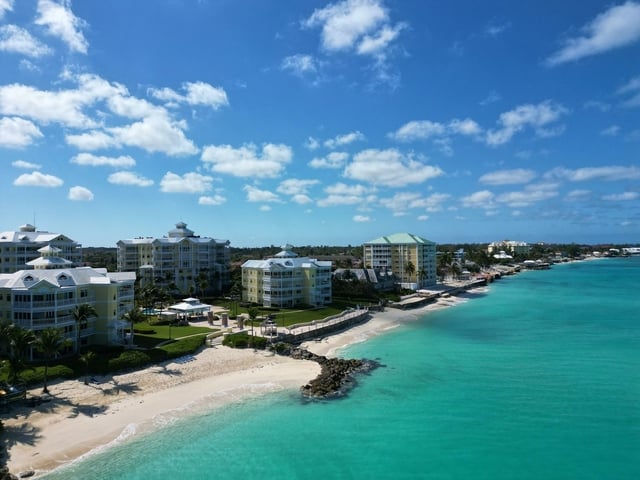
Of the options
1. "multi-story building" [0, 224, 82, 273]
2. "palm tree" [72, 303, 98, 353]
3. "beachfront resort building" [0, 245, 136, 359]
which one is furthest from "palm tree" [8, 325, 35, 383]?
"multi-story building" [0, 224, 82, 273]

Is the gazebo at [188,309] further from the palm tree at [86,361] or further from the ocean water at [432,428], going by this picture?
the ocean water at [432,428]

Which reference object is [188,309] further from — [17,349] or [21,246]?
[21,246]

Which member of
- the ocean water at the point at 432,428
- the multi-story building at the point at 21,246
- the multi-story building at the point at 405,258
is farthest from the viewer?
the multi-story building at the point at 405,258

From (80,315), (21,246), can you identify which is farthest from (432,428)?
(21,246)

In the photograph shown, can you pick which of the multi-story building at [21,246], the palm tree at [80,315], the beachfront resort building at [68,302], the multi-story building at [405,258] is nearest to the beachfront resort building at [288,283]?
the beachfront resort building at [68,302]

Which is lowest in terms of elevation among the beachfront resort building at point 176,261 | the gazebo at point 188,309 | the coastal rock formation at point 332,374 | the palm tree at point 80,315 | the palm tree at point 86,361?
the coastal rock formation at point 332,374

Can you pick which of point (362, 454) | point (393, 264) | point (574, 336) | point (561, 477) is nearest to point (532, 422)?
point (561, 477)

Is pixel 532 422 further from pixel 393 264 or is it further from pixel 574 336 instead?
pixel 393 264
